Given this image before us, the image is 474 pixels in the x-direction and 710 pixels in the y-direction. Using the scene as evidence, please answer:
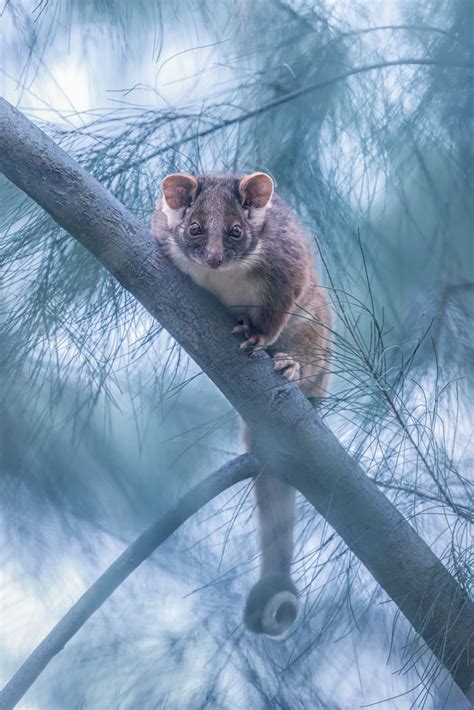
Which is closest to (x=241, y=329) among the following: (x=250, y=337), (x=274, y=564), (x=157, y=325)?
(x=250, y=337)

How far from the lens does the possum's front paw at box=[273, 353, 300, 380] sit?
4.54 ft

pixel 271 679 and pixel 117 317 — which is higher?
pixel 117 317

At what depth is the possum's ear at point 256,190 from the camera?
55.9 inches

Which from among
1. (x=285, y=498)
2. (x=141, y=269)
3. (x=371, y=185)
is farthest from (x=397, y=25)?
(x=285, y=498)

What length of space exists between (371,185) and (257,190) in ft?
0.85

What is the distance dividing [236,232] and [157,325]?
0.20 meters

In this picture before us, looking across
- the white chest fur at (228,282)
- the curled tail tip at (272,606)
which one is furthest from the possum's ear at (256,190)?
the curled tail tip at (272,606)

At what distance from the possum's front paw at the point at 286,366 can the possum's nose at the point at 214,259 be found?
0.17 m

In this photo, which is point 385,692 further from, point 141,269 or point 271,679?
point 141,269

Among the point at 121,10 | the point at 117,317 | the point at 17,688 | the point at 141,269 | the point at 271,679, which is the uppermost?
the point at 121,10

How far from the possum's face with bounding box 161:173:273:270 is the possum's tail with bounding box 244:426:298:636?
38 cm

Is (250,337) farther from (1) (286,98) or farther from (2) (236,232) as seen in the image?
(1) (286,98)

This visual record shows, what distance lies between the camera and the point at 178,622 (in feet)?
A: 5.30

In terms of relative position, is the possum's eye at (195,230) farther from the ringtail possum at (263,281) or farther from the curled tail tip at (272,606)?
the curled tail tip at (272,606)
